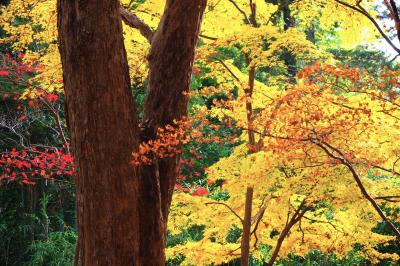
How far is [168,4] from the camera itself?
3.51 m

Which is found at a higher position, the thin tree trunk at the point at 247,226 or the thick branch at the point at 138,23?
the thick branch at the point at 138,23

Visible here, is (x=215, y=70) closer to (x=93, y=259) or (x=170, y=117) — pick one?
(x=170, y=117)

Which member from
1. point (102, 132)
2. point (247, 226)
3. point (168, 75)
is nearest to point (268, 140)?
A: point (168, 75)

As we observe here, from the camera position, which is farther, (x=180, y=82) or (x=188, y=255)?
(x=188, y=255)

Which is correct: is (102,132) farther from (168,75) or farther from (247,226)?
(247,226)

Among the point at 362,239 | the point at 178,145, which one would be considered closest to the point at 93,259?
the point at 178,145

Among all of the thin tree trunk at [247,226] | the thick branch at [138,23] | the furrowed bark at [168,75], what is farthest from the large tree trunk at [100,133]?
Answer: the thin tree trunk at [247,226]

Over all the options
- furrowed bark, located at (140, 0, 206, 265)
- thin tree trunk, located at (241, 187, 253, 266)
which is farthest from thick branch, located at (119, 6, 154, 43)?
thin tree trunk, located at (241, 187, 253, 266)

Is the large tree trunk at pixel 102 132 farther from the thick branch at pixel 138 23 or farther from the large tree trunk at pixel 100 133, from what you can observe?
the thick branch at pixel 138 23

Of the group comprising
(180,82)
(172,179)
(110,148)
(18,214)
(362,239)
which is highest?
(180,82)

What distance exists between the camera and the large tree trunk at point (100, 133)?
120 inches

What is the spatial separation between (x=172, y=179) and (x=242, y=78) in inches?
98.2

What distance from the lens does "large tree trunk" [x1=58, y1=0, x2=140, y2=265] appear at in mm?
3037

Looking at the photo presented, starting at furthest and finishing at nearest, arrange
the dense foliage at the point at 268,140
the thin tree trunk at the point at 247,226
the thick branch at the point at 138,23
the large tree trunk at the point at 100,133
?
the thin tree trunk at the point at 247,226 < the thick branch at the point at 138,23 < the dense foliage at the point at 268,140 < the large tree trunk at the point at 100,133
